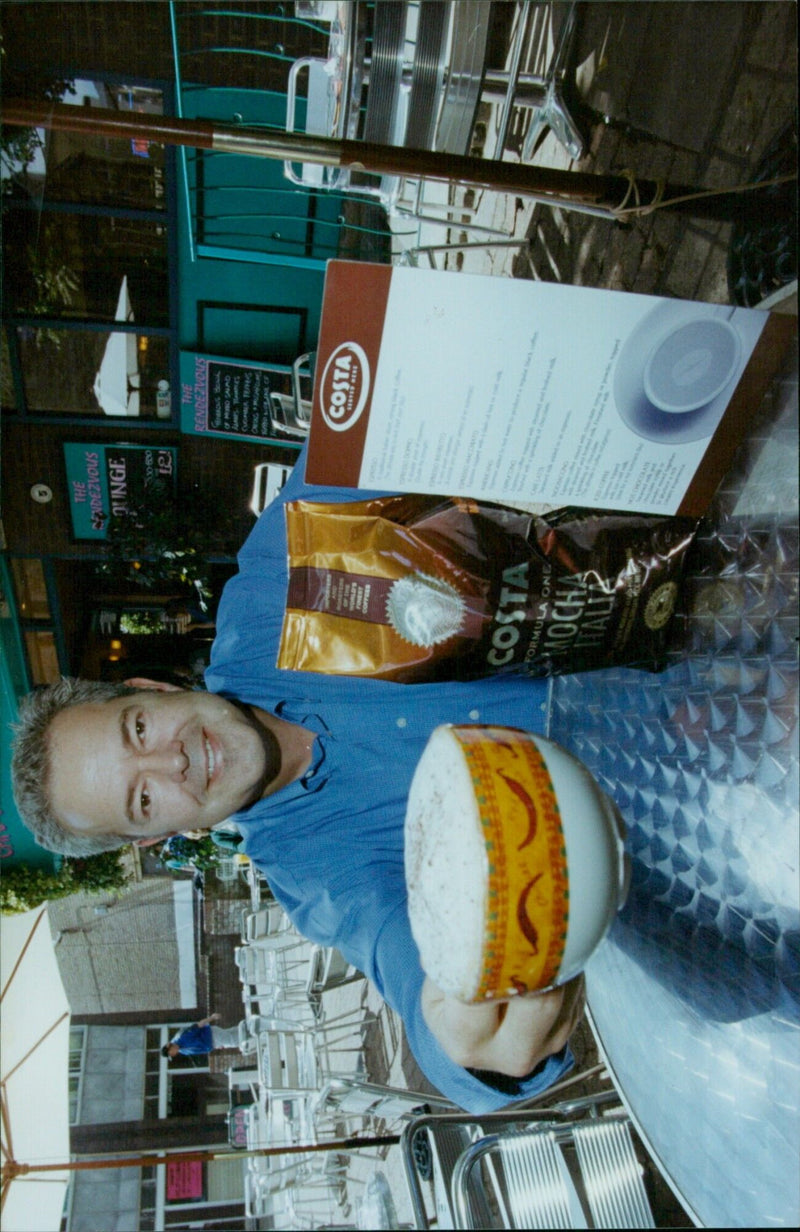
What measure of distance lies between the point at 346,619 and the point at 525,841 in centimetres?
25

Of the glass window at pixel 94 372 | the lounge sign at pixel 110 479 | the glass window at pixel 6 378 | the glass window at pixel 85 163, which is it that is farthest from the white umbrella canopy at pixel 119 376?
the glass window at pixel 85 163

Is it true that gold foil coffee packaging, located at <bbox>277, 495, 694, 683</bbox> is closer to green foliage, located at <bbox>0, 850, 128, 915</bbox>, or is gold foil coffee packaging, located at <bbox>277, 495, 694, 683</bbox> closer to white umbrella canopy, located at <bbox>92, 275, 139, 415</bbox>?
green foliage, located at <bbox>0, 850, 128, 915</bbox>

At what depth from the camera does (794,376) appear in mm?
298

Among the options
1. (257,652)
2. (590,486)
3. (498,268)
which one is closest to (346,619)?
(590,486)

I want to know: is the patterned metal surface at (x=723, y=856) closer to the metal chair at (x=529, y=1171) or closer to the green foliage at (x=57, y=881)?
the metal chair at (x=529, y=1171)

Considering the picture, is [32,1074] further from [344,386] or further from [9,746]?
[344,386]

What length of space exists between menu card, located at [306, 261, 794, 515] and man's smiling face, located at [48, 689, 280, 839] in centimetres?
39

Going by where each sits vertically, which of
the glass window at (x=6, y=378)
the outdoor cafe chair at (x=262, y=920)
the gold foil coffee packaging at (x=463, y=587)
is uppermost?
the gold foil coffee packaging at (x=463, y=587)

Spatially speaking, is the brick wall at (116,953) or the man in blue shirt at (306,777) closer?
the man in blue shirt at (306,777)

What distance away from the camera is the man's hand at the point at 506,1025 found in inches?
16.1

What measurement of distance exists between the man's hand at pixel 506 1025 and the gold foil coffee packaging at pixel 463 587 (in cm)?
22

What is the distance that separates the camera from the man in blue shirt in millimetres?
678

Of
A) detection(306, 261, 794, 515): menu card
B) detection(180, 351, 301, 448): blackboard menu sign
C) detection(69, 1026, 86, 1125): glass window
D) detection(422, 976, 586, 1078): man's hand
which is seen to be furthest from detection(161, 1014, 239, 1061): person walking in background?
detection(180, 351, 301, 448): blackboard menu sign

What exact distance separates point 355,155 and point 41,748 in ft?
2.15
